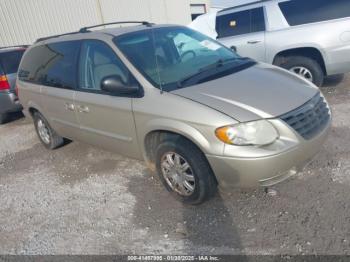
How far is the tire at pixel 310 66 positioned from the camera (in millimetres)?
5625

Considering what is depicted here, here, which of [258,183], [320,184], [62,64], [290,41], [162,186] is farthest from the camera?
[290,41]

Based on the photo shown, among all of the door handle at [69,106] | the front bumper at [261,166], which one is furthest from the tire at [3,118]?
the front bumper at [261,166]

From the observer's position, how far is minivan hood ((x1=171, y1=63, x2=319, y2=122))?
2.67 meters

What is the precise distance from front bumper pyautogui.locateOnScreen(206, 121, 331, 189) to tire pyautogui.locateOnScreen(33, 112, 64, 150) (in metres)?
3.15

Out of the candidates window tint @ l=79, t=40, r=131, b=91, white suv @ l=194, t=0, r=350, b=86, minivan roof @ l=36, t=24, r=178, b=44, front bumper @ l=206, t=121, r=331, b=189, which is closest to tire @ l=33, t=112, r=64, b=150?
minivan roof @ l=36, t=24, r=178, b=44

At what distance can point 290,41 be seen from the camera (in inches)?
226

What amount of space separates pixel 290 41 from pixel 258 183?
3902 mm

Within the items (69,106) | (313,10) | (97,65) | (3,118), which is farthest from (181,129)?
(3,118)

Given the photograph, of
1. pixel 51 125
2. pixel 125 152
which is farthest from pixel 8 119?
pixel 125 152

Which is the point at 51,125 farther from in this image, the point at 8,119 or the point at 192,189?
the point at 8,119

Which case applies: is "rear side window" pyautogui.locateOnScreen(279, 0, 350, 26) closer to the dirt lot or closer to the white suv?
the white suv

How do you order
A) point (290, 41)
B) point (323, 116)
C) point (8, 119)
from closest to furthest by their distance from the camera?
point (323, 116) → point (290, 41) → point (8, 119)

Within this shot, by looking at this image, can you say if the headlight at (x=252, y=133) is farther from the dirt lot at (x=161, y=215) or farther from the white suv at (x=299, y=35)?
the white suv at (x=299, y=35)

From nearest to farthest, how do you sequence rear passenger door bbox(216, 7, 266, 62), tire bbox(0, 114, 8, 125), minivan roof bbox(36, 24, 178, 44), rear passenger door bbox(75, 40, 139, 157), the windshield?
1. the windshield
2. rear passenger door bbox(75, 40, 139, 157)
3. minivan roof bbox(36, 24, 178, 44)
4. rear passenger door bbox(216, 7, 266, 62)
5. tire bbox(0, 114, 8, 125)
